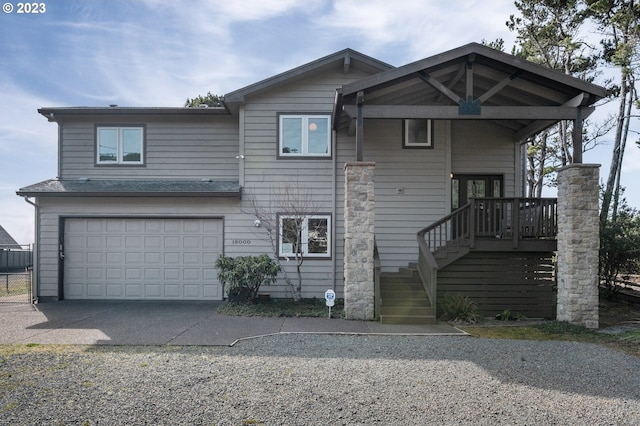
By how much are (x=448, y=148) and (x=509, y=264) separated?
340cm

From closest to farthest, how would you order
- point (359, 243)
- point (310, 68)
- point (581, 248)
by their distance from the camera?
point (581, 248) < point (359, 243) < point (310, 68)

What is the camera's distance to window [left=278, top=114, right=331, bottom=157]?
11133 millimetres

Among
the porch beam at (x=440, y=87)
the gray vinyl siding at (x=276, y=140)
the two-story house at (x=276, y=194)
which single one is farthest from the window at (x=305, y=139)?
the porch beam at (x=440, y=87)

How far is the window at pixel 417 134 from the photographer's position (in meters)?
11.1

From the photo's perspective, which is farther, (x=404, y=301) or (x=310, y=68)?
(x=310, y=68)

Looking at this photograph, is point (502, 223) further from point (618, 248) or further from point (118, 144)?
point (118, 144)

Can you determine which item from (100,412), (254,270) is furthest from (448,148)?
(100,412)

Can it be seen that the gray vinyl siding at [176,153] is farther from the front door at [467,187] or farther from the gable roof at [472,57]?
the front door at [467,187]

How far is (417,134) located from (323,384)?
7909mm

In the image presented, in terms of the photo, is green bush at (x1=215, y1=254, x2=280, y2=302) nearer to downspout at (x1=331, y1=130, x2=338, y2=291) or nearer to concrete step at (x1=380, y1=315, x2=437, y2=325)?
downspout at (x1=331, y1=130, x2=338, y2=291)

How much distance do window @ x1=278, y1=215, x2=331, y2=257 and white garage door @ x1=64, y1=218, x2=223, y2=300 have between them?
5.77 ft

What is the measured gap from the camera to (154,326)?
8078 millimetres

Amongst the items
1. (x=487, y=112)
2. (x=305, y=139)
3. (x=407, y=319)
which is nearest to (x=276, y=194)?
(x=305, y=139)

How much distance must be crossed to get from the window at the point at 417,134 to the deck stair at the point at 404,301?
3.35 metres
